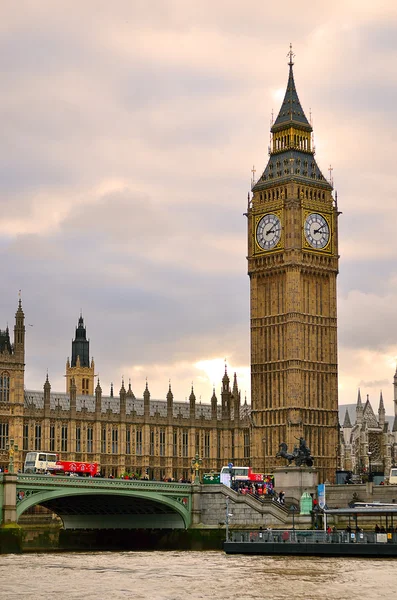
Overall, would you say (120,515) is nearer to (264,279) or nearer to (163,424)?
(163,424)

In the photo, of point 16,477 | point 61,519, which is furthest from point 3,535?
point 61,519

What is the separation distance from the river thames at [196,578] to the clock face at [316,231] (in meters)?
52.6

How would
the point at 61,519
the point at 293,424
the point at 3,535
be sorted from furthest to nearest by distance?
the point at 293,424, the point at 61,519, the point at 3,535

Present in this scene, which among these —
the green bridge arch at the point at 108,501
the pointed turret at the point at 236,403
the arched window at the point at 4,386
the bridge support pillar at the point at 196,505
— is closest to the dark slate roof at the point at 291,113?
the pointed turret at the point at 236,403

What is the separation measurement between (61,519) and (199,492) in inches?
639

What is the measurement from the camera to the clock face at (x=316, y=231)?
13000 centimetres

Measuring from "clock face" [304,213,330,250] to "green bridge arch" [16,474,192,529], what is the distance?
39286mm

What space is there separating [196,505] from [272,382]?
3337 cm

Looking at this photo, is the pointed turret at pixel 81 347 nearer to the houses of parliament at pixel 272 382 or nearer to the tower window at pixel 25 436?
the houses of parliament at pixel 272 382

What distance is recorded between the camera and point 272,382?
12888 cm

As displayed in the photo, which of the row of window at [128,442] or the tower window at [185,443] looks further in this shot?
the tower window at [185,443]

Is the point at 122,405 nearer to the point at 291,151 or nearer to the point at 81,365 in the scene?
the point at 291,151

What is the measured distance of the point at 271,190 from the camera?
431 ft

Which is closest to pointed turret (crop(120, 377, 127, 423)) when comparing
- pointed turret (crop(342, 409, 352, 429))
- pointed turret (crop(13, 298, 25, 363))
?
pointed turret (crop(13, 298, 25, 363))
